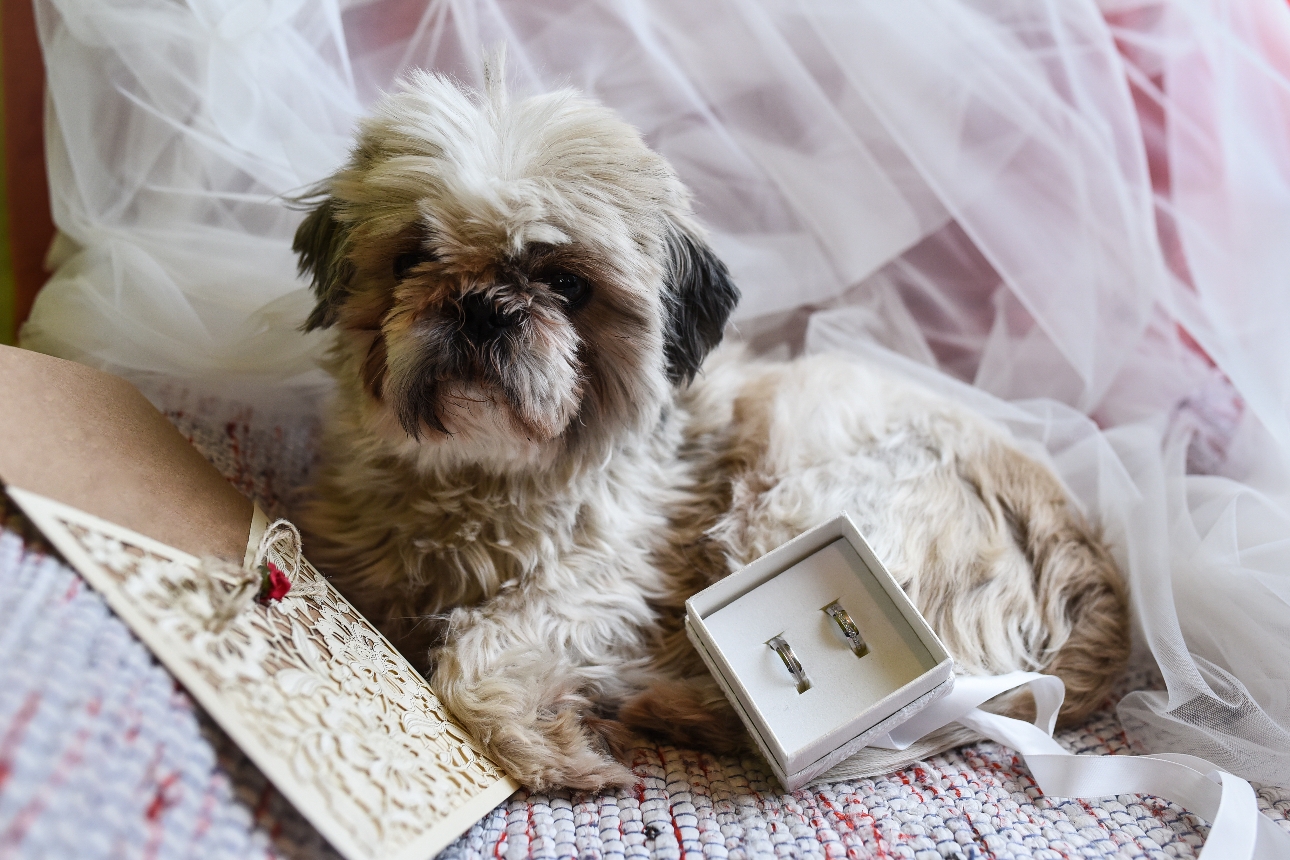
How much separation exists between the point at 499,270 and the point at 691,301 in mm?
355

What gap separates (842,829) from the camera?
1246 millimetres

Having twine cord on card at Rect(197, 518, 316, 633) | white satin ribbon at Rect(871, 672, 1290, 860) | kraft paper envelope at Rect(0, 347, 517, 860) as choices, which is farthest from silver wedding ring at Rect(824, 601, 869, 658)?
twine cord on card at Rect(197, 518, 316, 633)

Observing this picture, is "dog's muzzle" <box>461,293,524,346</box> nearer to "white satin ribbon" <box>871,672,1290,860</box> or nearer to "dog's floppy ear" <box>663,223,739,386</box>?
"dog's floppy ear" <box>663,223,739,386</box>

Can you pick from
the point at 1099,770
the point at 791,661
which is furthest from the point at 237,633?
the point at 1099,770

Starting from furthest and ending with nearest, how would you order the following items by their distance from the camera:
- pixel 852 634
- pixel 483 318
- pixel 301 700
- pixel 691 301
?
1. pixel 691 301
2. pixel 852 634
3. pixel 483 318
4. pixel 301 700

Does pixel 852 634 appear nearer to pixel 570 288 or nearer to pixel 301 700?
pixel 570 288

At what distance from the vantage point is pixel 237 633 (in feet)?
3.36

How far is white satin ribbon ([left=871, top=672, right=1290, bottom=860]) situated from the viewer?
48.2 inches

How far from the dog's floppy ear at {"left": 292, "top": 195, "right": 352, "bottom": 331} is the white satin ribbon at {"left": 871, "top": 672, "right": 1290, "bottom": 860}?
1097mm

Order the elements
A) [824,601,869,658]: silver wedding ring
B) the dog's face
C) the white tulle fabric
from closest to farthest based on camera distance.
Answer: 1. the dog's face
2. [824,601,869,658]: silver wedding ring
3. the white tulle fabric

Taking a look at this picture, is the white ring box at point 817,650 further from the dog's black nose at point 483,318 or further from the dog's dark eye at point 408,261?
the dog's dark eye at point 408,261

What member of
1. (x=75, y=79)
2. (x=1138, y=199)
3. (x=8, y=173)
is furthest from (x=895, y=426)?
(x=8, y=173)

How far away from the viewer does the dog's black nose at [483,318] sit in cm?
121

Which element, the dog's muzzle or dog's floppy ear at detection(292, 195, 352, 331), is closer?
the dog's muzzle
